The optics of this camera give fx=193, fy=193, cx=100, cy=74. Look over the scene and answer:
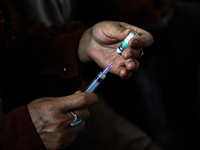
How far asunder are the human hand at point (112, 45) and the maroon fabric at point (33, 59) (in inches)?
2.4

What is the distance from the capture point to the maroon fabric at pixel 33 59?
84cm

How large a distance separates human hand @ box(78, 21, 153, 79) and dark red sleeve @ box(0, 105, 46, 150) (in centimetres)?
34

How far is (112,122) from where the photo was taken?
1038 mm

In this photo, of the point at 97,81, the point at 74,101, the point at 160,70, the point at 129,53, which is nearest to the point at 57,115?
the point at 74,101

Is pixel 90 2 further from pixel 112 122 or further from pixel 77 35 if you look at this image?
pixel 112 122

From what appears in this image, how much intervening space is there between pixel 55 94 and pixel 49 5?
0.54m

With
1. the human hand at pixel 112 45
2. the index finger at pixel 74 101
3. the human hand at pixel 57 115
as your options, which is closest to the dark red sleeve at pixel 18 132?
the human hand at pixel 57 115

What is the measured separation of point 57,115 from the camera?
24.0 inches

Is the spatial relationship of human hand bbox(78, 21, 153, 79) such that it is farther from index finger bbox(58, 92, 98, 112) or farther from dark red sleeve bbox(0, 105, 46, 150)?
dark red sleeve bbox(0, 105, 46, 150)

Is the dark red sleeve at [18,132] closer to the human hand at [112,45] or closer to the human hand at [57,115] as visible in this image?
the human hand at [57,115]

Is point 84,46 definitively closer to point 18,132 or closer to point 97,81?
point 97,81

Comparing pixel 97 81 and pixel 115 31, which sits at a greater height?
pixel 115 31

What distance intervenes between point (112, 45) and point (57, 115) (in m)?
0.32

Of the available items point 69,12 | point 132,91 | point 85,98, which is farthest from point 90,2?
point 85,98
